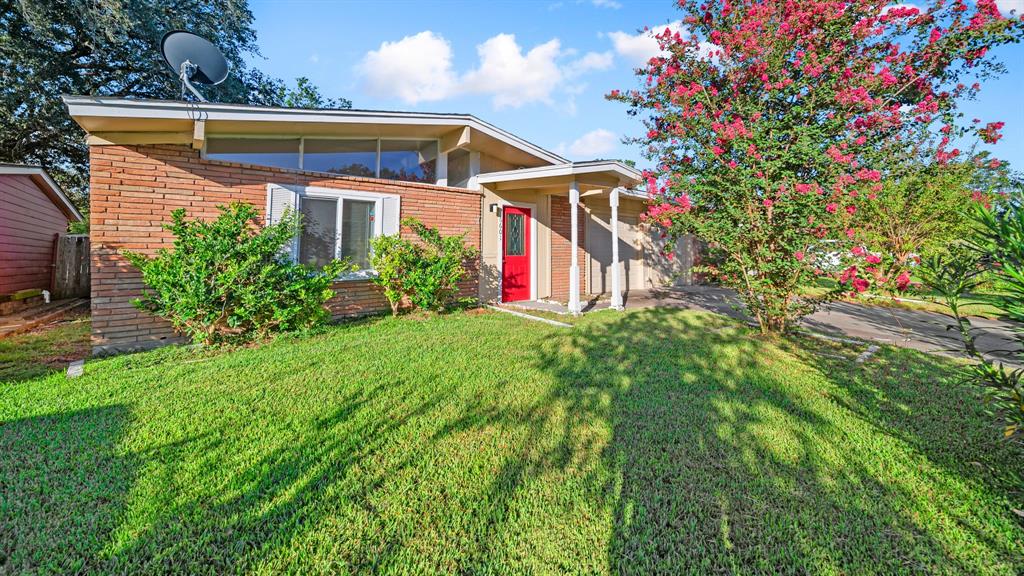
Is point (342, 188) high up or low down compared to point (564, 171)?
down

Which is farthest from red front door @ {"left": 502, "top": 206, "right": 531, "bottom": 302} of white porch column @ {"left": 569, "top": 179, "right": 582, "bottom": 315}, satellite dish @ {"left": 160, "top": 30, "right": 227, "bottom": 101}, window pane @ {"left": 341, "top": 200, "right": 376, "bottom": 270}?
satellite dish @ {"left": 160, "top": 30, "right": 227, "bottom": 101}

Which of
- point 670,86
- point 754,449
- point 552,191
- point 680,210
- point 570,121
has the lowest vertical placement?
point 754,449

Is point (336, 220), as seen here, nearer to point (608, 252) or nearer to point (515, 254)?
point (515, 254)

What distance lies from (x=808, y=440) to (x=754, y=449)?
1.62ft

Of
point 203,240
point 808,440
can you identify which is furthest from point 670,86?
point 203,240

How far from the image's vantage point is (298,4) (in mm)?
8375

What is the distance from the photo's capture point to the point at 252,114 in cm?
543

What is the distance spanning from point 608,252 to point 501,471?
9590 millimetres

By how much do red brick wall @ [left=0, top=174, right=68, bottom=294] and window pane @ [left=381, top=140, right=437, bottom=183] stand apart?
7.90 meters

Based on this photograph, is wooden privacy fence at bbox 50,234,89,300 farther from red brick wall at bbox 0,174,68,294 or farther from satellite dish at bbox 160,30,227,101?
satellite dish at bbox 160,30,227,101

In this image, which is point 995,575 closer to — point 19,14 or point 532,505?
point 532,505

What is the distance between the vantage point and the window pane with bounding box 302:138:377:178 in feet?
21.9

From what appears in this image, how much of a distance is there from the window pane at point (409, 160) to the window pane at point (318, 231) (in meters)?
1.30

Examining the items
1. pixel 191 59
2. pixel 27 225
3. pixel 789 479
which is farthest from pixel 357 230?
pixel 27 225
